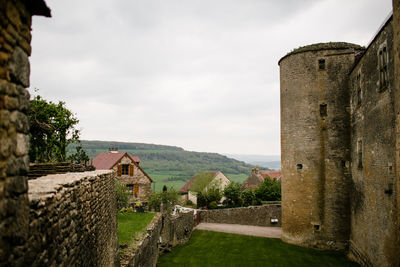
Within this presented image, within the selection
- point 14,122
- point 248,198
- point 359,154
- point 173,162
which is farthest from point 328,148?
point 173,162

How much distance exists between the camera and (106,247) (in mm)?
8336

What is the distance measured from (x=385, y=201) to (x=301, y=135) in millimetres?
9109

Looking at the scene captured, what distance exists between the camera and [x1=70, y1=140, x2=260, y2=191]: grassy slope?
128500mm

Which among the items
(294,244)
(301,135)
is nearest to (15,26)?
(301,135)

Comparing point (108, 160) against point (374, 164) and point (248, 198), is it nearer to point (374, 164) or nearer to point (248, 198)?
point (248, 198)

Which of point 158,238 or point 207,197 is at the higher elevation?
point 158,238

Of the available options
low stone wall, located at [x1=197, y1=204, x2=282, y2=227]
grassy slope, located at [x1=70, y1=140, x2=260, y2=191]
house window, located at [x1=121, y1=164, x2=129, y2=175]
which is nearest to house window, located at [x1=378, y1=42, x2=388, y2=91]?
low stone wall, located at [x1=197, y1=204, x2=282, y2=227]

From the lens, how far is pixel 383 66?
509 inches

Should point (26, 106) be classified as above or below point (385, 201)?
above

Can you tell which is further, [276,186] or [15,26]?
[276,186]

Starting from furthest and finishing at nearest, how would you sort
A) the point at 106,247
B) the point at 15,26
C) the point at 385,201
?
1. the point at 385,201
2. the point at 106,247
3. the point at 15,26

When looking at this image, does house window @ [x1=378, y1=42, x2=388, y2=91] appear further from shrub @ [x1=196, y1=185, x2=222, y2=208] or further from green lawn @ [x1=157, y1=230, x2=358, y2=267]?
shrub @ [x1=196, y1=185, x2=222, y2=208]

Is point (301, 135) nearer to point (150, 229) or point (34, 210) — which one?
point (150, 229)

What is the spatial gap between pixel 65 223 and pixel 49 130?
11.1m
